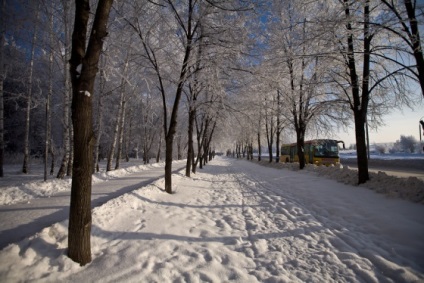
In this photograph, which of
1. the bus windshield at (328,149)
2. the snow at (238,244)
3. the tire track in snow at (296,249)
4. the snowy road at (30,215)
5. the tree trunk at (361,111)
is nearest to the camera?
the snow at (238,244)

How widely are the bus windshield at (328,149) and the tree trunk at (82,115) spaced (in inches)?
804

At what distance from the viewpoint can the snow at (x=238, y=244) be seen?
284 cm

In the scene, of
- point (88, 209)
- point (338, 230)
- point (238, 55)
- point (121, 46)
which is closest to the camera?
point (88, 209)

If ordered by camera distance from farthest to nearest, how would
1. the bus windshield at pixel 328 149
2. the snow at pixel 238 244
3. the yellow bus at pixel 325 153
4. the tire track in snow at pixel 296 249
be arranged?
the bus windshield at pixel 328 149, the yellow bus at pixel 325 153, the tire track in snow at pixel 296 249, the snow at pixel 238 244

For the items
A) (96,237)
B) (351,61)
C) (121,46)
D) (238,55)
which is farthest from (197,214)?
(351,61)

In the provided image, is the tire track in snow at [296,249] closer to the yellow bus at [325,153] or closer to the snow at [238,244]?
the snow at [238,244]

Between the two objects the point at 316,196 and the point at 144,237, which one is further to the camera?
the point at 316,196

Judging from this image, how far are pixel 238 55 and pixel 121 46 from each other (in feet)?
15.4

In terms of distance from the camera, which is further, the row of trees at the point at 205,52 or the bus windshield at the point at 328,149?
the bus windshield at the point at 328,149

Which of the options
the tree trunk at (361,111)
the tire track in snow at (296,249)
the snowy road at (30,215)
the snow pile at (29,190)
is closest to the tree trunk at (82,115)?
the snowy road at (30,215)

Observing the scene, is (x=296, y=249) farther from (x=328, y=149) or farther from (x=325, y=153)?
(x=328, y=149)

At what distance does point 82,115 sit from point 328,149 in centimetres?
2114

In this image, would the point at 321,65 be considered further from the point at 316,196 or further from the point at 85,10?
the point at 85,10

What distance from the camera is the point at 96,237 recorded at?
3.75 meters
